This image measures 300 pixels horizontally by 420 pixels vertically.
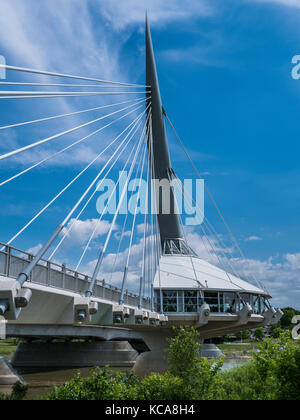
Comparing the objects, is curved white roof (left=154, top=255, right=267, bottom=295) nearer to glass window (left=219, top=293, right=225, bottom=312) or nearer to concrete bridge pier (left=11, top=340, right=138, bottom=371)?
glass window (left=219, top=293, right=225, bottom=312)

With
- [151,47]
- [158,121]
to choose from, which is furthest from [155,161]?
[151,47]

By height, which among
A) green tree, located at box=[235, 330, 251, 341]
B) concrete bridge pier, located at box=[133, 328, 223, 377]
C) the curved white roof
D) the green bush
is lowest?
green tree, located at box=[235, 330, 251, 341]

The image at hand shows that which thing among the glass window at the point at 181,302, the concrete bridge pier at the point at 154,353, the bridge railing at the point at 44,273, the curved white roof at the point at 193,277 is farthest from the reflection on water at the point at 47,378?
the bridge railing at the point at 44,273

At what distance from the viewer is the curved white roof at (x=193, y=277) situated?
4469cm

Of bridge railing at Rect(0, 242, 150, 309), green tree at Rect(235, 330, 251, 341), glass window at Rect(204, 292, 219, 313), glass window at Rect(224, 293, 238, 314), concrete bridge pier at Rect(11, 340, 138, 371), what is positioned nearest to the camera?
bridge railing at Rect(0, 242, 150, 309)

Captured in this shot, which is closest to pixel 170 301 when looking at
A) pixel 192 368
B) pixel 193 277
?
pixel 193 277

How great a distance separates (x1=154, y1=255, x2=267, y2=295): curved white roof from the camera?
4469cm

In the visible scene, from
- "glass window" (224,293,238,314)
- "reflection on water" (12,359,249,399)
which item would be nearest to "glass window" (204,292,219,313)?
"glass window" (224,293,238,314)

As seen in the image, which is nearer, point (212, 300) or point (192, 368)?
point (192, 368)

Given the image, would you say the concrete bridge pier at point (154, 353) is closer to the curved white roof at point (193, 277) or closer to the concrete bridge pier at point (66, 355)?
the curved white roof at point (193, 277)

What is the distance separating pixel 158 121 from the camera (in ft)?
173

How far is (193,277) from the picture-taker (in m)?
46.6

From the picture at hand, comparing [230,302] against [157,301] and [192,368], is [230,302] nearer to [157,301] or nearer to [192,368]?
[157,301]

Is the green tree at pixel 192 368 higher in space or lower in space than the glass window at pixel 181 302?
lower
